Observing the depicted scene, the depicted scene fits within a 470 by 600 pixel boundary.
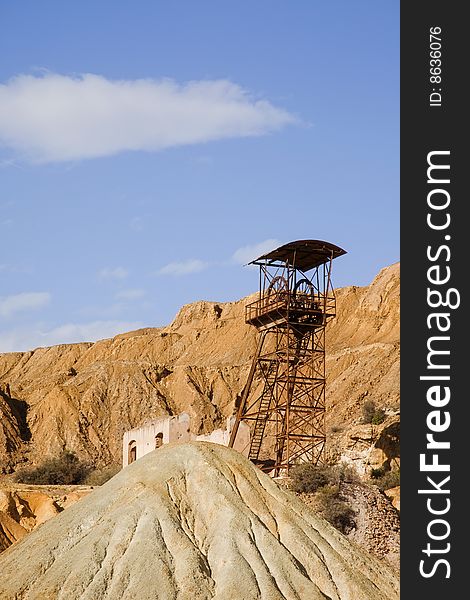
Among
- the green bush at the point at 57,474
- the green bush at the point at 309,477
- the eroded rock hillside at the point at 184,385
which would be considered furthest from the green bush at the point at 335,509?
the green bush at the point at 57,474

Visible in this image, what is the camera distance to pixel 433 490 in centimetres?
2364

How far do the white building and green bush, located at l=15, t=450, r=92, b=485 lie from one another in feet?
25.7

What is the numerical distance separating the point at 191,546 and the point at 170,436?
2335 centimetres

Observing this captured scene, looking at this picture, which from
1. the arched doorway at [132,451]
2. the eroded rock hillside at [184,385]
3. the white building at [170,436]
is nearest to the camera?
the white building at [170,436]

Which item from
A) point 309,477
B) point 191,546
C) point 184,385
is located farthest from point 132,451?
point 184,385

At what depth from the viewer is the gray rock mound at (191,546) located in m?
25.7

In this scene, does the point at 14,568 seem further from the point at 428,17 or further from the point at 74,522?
the point at 428,17

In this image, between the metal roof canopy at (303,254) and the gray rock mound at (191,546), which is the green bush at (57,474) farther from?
the gray rock mound at (191,546)

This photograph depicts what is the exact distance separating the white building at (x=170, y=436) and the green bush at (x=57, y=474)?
782 cm

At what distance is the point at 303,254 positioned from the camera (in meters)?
49.2

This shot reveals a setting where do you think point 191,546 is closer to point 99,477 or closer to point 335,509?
point 335,509

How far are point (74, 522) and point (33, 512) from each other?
1845cm

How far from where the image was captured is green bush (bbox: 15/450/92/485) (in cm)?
6275

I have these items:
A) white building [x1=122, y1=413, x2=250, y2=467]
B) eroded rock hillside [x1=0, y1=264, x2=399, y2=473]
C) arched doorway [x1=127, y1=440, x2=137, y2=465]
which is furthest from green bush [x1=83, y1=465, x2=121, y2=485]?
eroded rock hillside [x1=0, y1=264, x2=399, y2=473]
